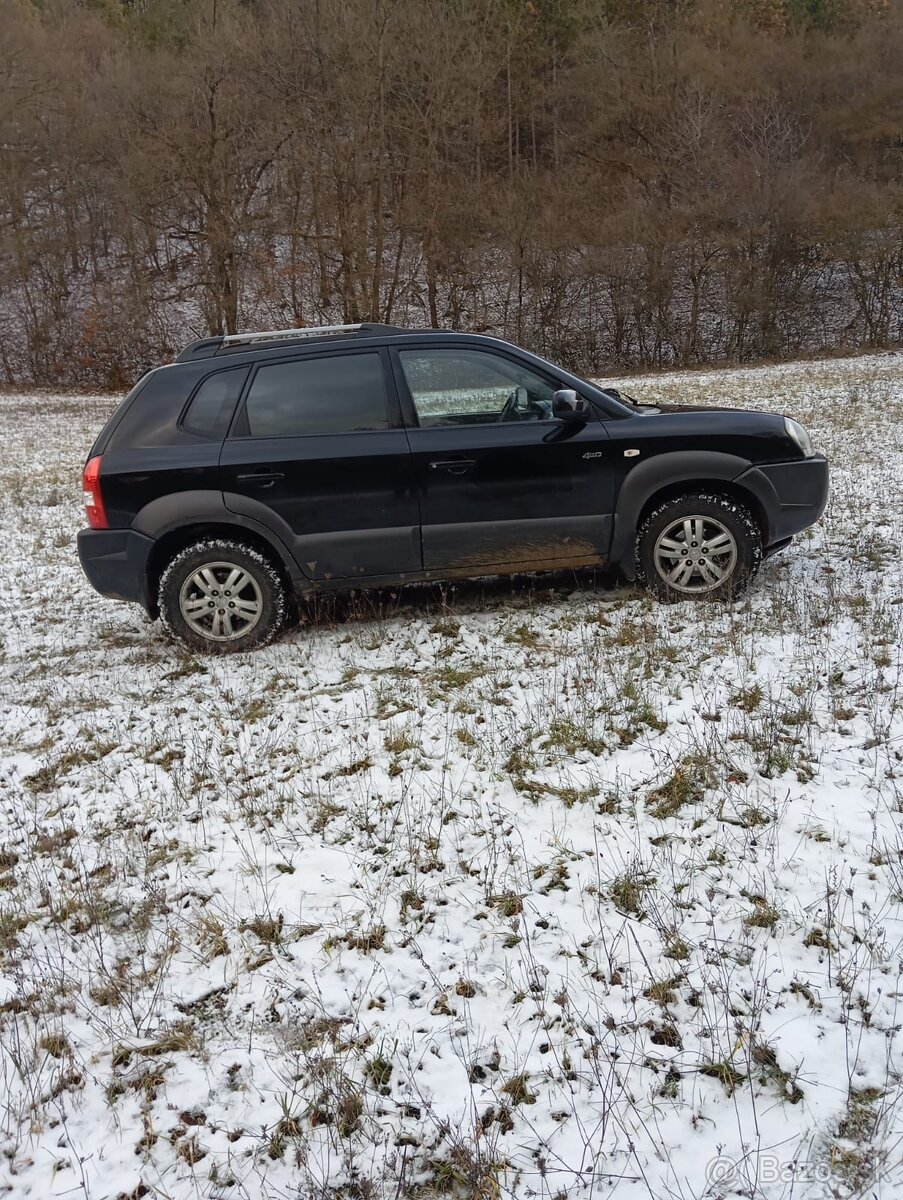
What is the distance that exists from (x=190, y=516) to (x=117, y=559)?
55 cm

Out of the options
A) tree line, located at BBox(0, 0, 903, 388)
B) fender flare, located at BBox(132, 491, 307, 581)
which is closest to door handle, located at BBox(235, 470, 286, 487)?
fender flare, located at BBox(132, 491, 307, 581)

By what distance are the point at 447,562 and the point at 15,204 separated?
3705 centimetres

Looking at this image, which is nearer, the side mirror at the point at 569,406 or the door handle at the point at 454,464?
the side mirror at the point at 569,406

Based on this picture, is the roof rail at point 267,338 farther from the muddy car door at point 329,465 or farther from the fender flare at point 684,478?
the fender flare at point 684,478

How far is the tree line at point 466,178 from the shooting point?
29.5 meters

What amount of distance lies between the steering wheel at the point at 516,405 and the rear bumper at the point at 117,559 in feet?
7.86

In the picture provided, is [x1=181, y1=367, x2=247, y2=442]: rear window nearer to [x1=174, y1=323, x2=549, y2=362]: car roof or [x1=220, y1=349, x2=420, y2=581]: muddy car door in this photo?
[x1=220, y1=349, x2=420, y2=581]: muddy car door

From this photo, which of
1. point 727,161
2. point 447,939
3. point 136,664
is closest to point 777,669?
point 447,939

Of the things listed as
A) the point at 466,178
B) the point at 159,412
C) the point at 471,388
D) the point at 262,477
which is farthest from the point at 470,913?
the point at 466,178

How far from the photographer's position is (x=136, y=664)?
5754mm

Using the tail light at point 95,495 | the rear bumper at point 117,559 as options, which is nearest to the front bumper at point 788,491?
the rear bumper at point 117,559

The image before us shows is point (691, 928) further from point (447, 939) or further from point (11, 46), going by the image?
point (11, 46)

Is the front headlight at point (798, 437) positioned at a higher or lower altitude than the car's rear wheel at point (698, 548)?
higher

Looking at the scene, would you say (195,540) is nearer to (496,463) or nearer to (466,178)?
(496,463)
